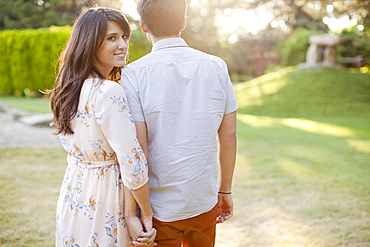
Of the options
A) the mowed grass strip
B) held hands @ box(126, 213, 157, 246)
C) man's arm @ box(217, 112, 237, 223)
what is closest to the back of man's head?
man's arm @ box(217, 112, 237, 223)

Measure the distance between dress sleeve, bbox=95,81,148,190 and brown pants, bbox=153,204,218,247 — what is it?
273 millimetres

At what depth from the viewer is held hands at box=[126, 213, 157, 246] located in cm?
139

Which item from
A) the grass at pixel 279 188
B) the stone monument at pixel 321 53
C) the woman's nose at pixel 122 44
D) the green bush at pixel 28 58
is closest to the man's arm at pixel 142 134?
the woman's nose at pixel 122 44

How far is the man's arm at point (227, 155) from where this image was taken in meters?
1.56

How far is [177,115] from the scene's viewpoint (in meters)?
1.37

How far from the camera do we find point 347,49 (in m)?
18.1

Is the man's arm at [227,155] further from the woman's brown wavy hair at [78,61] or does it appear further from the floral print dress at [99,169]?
the woman's brown wavy hair at [78,61]

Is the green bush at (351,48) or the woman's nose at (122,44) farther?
the green bush at (351,48)

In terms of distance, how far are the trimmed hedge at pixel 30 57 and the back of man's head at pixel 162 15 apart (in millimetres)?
12278

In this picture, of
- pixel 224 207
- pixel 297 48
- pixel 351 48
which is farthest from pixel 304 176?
pixel 351 48

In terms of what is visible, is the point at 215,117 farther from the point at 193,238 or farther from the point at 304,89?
the point at 304,89

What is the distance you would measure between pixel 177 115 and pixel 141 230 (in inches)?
18.8

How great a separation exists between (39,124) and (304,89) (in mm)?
8306

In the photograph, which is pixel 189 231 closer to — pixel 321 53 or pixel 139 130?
pixel 139 130
